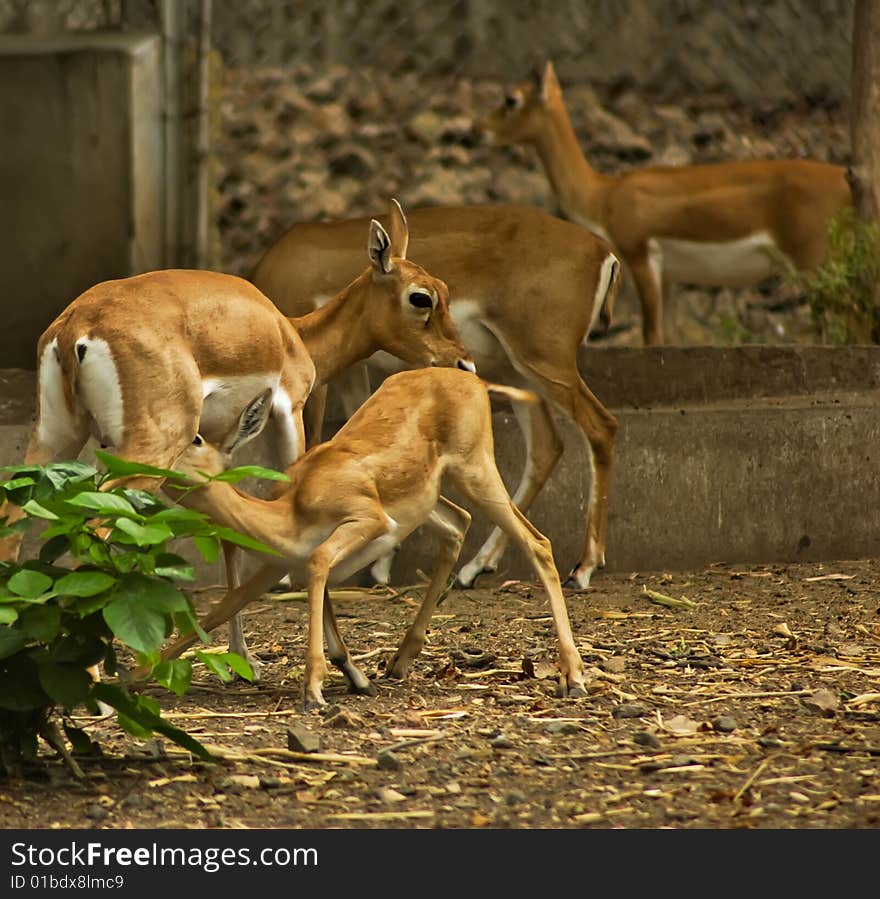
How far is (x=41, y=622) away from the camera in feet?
12.7

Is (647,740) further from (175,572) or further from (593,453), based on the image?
(593,453)

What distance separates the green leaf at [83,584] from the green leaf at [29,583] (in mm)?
54

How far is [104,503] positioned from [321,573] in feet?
3.47

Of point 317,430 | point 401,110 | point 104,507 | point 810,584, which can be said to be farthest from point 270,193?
point 104,507

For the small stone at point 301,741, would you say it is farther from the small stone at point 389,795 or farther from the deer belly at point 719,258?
the deer belly at point 719,258

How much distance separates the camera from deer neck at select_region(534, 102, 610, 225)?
10.4 metres

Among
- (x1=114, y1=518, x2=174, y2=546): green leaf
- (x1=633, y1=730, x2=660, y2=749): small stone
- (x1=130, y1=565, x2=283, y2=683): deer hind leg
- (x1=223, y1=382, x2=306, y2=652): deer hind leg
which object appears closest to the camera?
(x1=114, y1=518, x2=174, y2=546): green leaf

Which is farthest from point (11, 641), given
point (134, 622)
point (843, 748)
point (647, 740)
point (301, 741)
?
point (843, 748)

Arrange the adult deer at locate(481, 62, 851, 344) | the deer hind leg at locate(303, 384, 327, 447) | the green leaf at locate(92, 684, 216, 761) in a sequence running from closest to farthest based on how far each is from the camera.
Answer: the green leaf at locate(92, 684, 216, 761) < the deer hind leg at locate(303, 384, 327, 447) < the adult deer at locate(481, 62, 851, 344)

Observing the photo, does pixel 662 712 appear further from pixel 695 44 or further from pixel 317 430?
pixel 695 44

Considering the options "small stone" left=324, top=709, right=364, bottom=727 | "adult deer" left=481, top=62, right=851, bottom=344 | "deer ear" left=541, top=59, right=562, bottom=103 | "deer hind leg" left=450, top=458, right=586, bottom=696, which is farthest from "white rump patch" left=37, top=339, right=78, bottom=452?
"deer ear" left=541, top=59, right=562, bottom=103

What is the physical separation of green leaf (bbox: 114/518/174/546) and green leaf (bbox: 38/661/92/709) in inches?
13.7

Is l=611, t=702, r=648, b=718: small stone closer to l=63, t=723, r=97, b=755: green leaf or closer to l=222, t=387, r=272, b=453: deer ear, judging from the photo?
l=222, t=387, r=272, b=453: deer ear

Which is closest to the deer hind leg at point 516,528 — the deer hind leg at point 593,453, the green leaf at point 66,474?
the green leaf at point 66,474
